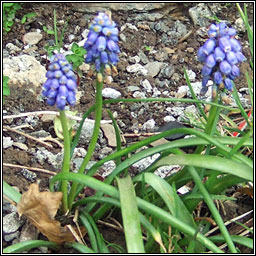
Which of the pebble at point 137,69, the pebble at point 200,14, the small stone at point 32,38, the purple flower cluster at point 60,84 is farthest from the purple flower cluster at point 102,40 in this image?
the pebble at point 200,14

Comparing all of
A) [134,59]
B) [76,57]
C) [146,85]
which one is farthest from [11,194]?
[134,59]

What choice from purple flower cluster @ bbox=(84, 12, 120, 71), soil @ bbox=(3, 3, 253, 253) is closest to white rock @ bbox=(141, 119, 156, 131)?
soil @ bbox=(3, 3, 253, 253)

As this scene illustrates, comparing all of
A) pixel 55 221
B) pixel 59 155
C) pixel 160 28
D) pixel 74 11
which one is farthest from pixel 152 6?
pixel 55 221

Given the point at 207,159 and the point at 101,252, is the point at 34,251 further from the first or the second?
the point at 207,159

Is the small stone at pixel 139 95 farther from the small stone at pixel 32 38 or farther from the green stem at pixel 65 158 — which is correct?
the green stem at pixel 65 158

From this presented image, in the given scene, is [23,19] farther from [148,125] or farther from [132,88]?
[148,125]
